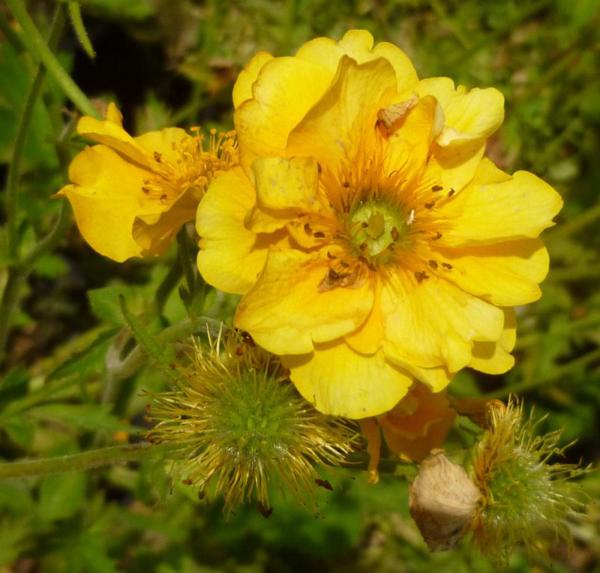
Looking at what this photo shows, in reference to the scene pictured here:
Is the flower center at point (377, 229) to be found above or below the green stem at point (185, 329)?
above

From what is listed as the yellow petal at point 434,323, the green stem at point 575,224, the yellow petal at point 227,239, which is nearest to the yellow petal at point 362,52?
the yellow petal at point 227,239

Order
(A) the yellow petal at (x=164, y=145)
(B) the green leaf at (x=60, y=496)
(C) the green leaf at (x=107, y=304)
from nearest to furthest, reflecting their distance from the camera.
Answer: (A) the yellow petal at (x=164, y=145) → (C) the green leaf at (x=107, y=304) → (B) the green leaf at (x=60, y=496)

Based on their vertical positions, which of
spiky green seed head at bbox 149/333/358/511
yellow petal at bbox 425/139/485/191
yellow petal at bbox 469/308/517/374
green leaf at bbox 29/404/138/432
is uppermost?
yellow petal at bbox 425/139/485/191

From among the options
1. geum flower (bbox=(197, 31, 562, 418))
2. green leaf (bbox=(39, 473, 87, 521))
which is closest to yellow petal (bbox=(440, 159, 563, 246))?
geum flower (bbox=(197, 31, 562, 418))

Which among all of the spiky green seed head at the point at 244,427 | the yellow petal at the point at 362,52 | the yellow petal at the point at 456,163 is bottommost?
the spiky green seed head at the point at 244,427

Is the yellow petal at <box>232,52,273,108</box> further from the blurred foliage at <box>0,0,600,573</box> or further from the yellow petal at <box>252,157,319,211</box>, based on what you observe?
the blurred foliage at <box>0,0,600,573</box>

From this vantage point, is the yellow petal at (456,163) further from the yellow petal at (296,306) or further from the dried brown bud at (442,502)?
the dried brown bud at (442,502)
